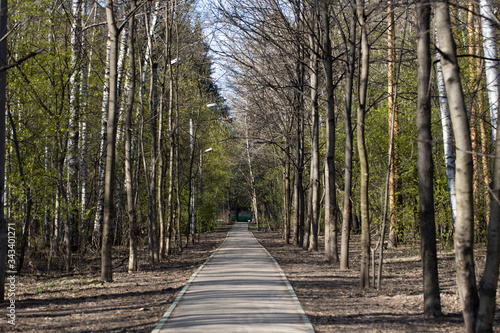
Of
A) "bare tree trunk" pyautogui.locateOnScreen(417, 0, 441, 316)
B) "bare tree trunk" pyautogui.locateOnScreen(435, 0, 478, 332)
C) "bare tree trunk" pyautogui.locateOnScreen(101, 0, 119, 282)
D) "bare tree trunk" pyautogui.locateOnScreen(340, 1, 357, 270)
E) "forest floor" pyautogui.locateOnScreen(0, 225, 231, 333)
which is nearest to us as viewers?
"bare tree trunk" pyautogui.locateOnScreen(435, 0, 478, 332)

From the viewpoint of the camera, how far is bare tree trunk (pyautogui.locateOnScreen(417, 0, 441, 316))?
24.0 ft

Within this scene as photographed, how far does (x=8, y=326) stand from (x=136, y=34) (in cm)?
1190

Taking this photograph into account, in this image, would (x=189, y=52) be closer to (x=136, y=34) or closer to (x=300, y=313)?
(x=136, y=34)

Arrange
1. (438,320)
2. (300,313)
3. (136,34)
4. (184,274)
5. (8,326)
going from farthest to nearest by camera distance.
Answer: (136,34), (184,274), (300,313), (438,320), (8,326)

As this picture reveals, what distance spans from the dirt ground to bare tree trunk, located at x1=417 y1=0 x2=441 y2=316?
407 mm

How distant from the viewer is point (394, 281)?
459 inches

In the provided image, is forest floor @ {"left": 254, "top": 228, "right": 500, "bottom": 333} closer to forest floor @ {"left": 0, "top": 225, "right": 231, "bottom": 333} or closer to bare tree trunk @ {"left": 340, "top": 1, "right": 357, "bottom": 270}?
bare tree trunk @ {"left": 340, "top": 1, "right": 357, "bottom": 270}

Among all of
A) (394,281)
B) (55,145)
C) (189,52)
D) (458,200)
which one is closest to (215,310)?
(458,200)

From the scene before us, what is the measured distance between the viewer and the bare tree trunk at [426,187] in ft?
24.0

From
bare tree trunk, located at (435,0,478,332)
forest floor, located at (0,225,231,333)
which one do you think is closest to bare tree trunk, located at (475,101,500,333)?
bare tree trunk, located at (435,0,478,332)

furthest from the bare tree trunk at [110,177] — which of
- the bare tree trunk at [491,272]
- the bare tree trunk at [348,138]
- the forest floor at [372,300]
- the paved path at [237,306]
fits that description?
the bare tree trunk at [491,272]

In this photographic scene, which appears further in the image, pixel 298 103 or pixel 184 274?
pixel 298 103

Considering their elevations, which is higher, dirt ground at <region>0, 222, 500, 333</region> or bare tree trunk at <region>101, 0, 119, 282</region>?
bare tree trunk at <region>101, 0, 119, 282</region>

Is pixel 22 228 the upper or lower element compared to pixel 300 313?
upper
